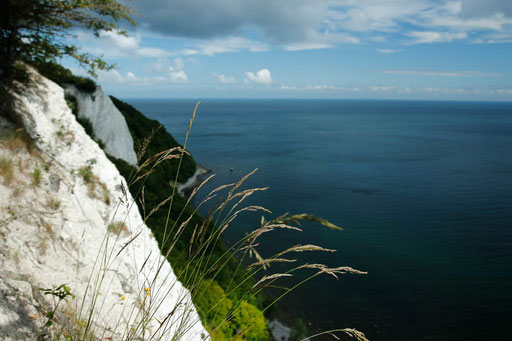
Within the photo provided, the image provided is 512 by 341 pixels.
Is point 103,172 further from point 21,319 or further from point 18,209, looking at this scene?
point 21,319

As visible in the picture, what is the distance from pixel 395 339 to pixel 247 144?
235 feet

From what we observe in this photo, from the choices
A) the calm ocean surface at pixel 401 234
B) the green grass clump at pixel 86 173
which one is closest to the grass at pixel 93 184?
the green grass clump at pixel 86 173

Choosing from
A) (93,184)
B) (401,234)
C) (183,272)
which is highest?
(93,184)

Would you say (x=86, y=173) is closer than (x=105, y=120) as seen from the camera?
Yes

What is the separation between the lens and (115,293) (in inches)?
192

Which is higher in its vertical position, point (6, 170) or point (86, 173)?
point (6, 170)

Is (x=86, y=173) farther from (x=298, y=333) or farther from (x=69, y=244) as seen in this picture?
(x=298, y=333)

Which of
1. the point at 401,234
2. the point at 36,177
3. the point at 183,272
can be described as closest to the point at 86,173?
the point at 36,177

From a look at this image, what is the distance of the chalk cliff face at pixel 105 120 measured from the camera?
19.2m

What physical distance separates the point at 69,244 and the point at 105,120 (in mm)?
18881

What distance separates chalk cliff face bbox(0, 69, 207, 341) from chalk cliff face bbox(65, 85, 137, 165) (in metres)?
11.4

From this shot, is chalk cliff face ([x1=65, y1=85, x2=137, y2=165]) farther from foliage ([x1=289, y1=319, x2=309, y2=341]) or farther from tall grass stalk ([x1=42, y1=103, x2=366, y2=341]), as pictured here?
foliage ([x1=289, y1=319, x2=309, y2=341])

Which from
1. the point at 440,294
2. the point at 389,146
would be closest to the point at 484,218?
the point at 440,294

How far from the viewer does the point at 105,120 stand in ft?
70.5
